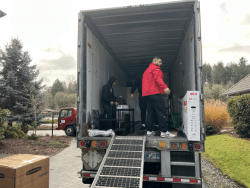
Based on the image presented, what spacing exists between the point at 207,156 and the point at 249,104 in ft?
13.0

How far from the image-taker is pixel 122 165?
10.7 ft

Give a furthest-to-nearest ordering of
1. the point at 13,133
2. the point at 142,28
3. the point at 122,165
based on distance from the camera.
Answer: the point at 13,133 < the point at 142,28 < the point at 122,165

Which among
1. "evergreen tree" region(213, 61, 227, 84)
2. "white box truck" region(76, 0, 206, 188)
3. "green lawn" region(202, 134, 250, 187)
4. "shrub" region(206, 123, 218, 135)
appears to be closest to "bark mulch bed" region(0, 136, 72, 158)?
"white box truck" region(76, 0, 206, 188)

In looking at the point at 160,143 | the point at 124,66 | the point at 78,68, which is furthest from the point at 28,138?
the point at 160,143

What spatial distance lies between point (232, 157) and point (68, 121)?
11736 millimetres

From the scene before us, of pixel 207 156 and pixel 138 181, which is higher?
pixel 138 181

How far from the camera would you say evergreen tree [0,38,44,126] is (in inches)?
642

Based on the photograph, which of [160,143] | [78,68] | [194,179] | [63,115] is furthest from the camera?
[63,115]

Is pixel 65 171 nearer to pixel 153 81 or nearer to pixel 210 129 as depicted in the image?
pixel 153 81

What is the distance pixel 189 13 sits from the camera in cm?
458

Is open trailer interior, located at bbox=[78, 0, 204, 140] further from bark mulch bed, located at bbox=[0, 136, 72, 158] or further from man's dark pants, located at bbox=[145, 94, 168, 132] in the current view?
bark mulch bed, located at bbox=[0, 136, 72, 158]

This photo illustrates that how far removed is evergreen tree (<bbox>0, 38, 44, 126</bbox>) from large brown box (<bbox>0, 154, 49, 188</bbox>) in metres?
13.6

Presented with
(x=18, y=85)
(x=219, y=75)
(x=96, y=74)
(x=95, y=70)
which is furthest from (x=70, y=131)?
(x=219, y=75)

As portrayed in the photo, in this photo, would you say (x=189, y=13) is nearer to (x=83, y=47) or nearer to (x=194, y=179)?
(x=83, y=47)
